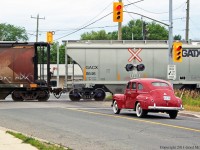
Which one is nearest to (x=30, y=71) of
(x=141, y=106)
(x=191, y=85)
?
(x=191, y=85)

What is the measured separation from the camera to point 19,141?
11.6 meters

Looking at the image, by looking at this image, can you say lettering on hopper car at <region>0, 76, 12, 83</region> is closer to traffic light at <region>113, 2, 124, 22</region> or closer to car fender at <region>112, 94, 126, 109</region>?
traffic light at <region>113, 2, 124, 22</region>

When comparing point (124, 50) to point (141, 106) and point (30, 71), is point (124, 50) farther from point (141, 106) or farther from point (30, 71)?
point (141, 106)

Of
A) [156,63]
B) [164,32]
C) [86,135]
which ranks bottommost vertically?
[86,135]

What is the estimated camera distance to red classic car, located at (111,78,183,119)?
19453 mm

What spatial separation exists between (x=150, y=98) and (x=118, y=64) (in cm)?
1722

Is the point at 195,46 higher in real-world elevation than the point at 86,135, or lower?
higher

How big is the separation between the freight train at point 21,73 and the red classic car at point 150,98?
14.0 meters

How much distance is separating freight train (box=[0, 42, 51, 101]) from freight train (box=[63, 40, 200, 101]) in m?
2.64

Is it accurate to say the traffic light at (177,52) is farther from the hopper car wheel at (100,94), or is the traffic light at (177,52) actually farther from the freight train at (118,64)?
the hopper car wheel at (100,94)

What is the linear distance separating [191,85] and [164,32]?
3658 inches

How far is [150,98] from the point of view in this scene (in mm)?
19453

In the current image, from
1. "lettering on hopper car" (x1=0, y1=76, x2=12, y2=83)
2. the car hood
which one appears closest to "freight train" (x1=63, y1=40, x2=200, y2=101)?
"lettering on hopper car" (x1=0, y1=76, x2=12, y2=83)

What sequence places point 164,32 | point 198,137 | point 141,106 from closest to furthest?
point 198,137 → point 141,106 → point 164,32
